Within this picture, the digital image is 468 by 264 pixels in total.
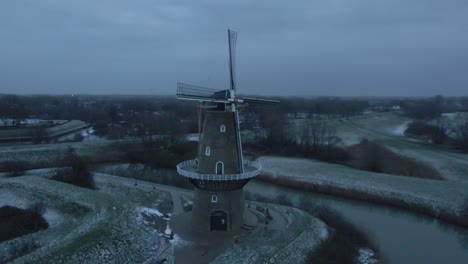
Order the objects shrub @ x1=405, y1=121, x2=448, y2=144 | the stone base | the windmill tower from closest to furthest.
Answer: the windmill tower → the stone base → shrub @ x1=405, y1=121, x2=448, y2=144

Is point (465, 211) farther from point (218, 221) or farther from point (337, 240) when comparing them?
point (218, 221)

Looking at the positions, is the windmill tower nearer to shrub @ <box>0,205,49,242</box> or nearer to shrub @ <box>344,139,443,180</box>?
shrub @ <box>0,205,49,242</box>

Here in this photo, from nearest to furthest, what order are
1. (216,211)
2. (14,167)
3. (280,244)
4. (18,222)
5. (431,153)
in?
(280,244) → (216,211) → (18,222) → (14,167) → (431,153)

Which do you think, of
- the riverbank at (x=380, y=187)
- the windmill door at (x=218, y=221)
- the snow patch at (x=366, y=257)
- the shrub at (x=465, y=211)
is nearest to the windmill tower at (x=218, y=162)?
the windmill door at (x=218, y=221)

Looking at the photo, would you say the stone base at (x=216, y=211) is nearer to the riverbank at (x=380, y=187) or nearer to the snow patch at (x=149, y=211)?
the snow patch at (x=149, y=211)

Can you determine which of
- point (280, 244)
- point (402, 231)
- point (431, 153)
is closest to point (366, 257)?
point (280, 244)

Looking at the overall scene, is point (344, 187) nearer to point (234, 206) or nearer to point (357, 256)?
point (357, 256)

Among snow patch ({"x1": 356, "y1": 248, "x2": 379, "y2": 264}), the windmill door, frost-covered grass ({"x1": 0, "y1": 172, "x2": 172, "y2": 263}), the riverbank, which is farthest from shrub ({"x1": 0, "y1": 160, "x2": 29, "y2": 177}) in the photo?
snow patch ({"x1": 356, "y1": 248, "x2": 379, "y2": 264})
